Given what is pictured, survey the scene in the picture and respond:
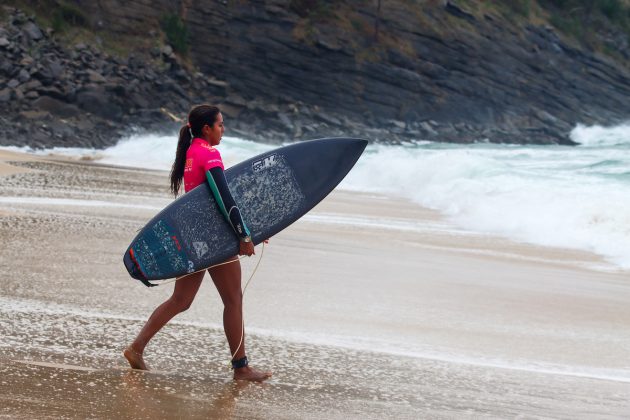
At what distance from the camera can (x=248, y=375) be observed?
14.1 feet

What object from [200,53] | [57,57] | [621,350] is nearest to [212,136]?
[621,350]

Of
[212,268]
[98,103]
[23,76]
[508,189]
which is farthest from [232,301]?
[98,103]

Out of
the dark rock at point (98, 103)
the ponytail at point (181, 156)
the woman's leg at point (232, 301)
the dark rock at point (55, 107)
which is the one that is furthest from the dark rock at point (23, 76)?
the woman's leg at point (232, 301)

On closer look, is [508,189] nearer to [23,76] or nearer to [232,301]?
[232,301]

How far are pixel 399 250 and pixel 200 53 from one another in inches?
1573

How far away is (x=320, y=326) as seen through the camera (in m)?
5.71

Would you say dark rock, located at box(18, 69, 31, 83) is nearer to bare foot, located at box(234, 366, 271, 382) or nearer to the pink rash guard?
the pink rash guard

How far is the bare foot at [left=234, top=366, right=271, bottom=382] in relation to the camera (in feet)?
14.1

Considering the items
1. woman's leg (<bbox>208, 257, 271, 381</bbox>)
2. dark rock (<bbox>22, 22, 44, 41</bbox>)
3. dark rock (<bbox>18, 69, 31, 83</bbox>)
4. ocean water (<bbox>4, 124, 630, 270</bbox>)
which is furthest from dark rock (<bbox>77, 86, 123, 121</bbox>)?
woman's leg (<bbox>208, 257, 271, 381</bbox>)

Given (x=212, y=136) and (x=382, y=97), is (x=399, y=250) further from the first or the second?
(x=382, y=97)

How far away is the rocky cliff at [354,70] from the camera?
44.6m

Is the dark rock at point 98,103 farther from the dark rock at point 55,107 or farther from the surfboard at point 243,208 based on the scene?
the surfboard at point 243,208

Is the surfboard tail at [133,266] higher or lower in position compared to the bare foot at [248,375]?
higher

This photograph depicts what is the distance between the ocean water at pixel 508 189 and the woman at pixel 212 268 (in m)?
5.97
